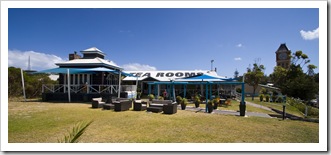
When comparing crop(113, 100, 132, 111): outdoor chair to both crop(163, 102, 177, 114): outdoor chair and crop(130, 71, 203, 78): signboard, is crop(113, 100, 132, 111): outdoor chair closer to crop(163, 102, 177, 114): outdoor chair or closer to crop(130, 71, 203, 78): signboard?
crop(163, 102, 177, 114): outdoor chair

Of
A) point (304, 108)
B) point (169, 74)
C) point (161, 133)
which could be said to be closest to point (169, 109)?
point (161, 133)

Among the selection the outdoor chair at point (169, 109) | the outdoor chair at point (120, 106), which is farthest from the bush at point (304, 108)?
the outdoor chair at point (120, 106)

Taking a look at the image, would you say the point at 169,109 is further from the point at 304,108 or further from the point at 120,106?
the point at 304,108

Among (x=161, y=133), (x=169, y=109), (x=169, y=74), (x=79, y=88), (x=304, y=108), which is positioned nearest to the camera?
(x=161, y=133)

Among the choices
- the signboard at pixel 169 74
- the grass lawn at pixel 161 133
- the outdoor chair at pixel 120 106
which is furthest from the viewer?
the signboard at pixel 169 74

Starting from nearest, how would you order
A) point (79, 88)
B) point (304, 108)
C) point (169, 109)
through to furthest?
1. point (169, 109)
2. point (304, 108)
3. point (79, 88)

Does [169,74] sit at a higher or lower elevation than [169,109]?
higher

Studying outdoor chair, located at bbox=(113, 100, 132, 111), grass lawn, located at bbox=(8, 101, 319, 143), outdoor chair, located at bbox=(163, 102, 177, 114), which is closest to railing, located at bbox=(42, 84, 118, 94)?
outdoor chair, located at bbox=(113, 100, 132, 111)

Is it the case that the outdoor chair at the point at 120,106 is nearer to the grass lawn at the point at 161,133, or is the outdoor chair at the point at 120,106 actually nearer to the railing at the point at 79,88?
the grass lawn at the point at 161,133

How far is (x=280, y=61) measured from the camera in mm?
51469

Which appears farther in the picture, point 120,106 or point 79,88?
point 79,88

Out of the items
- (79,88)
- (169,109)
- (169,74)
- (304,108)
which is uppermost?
(169,74)

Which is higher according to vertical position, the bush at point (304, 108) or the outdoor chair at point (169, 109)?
the outdoor chair at point (169, 109)
